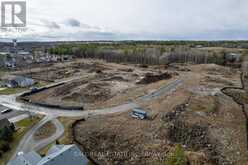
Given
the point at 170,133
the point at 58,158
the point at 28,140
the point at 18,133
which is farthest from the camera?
the point at 18,133

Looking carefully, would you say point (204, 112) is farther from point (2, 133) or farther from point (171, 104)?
point (2, 133)

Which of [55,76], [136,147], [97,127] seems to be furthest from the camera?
[55,76]

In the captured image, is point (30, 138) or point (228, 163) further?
point (30, 138)

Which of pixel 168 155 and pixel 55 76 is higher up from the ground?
pixel 55 76

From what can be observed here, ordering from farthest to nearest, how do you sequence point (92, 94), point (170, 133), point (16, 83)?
point (16, 83) < point (92, 94) < point (170, 133)

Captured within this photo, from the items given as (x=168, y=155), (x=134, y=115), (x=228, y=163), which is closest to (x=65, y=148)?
(x=168, y=155)

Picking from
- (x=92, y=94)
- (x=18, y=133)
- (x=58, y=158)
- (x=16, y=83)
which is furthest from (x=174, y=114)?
(x=16, y=83)

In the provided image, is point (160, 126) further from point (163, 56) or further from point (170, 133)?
point (163, 56)

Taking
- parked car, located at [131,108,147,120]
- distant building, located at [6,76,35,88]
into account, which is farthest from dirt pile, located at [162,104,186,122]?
distant building, located at [6,76,35,88]

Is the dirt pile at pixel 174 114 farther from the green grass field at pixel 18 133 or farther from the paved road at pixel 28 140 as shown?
the green grass field at pixel 18 133
